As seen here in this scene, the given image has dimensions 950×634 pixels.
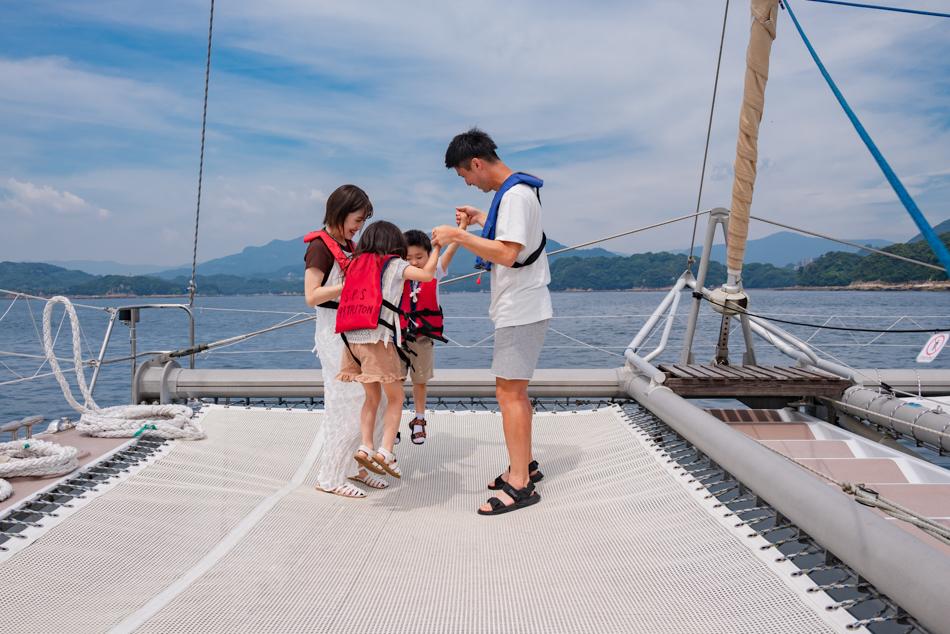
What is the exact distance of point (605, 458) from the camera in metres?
3.28

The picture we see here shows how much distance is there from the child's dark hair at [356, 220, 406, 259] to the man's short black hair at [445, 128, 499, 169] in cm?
36

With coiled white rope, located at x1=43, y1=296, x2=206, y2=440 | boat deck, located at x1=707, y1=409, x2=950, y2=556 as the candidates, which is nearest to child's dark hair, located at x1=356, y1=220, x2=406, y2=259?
coiled white rope, located at x1=43, y1=296, x2=206, y2=440

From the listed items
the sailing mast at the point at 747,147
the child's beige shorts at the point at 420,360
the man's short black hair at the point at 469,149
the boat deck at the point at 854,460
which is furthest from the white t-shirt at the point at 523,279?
the sailing mast at the point at 747,147

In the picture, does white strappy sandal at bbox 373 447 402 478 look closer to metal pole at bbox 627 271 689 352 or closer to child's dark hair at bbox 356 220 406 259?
child's dark hair at bbox 356 220 406 259

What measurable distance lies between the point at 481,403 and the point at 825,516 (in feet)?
10.0

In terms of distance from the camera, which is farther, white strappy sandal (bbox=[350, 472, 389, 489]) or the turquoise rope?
white strappy sandal (bbox=[350, 472, 389, 489])

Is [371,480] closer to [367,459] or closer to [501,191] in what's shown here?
[367,459]

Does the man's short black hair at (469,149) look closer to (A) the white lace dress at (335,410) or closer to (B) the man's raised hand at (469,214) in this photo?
(B) the man's raised hand at (469,214)

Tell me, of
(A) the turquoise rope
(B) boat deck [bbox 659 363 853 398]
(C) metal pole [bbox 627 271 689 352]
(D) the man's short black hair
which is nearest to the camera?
(A) the turquoise rope

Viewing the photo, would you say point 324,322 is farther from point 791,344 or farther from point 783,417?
point 791,344

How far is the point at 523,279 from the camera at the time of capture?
8.84 ft

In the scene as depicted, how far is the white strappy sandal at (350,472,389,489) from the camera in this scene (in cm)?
305

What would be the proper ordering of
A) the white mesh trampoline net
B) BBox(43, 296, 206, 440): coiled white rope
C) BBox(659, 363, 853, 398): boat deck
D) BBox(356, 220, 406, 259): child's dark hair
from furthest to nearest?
BBox(659, 363, 853, 398): boat deck → BBox(43, 296, 206, 440): coiled white rope → BBox(356, 220, 406, 259): child's dark hair → the white mesh trampoline net

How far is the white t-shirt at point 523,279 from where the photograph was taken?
2559mm
